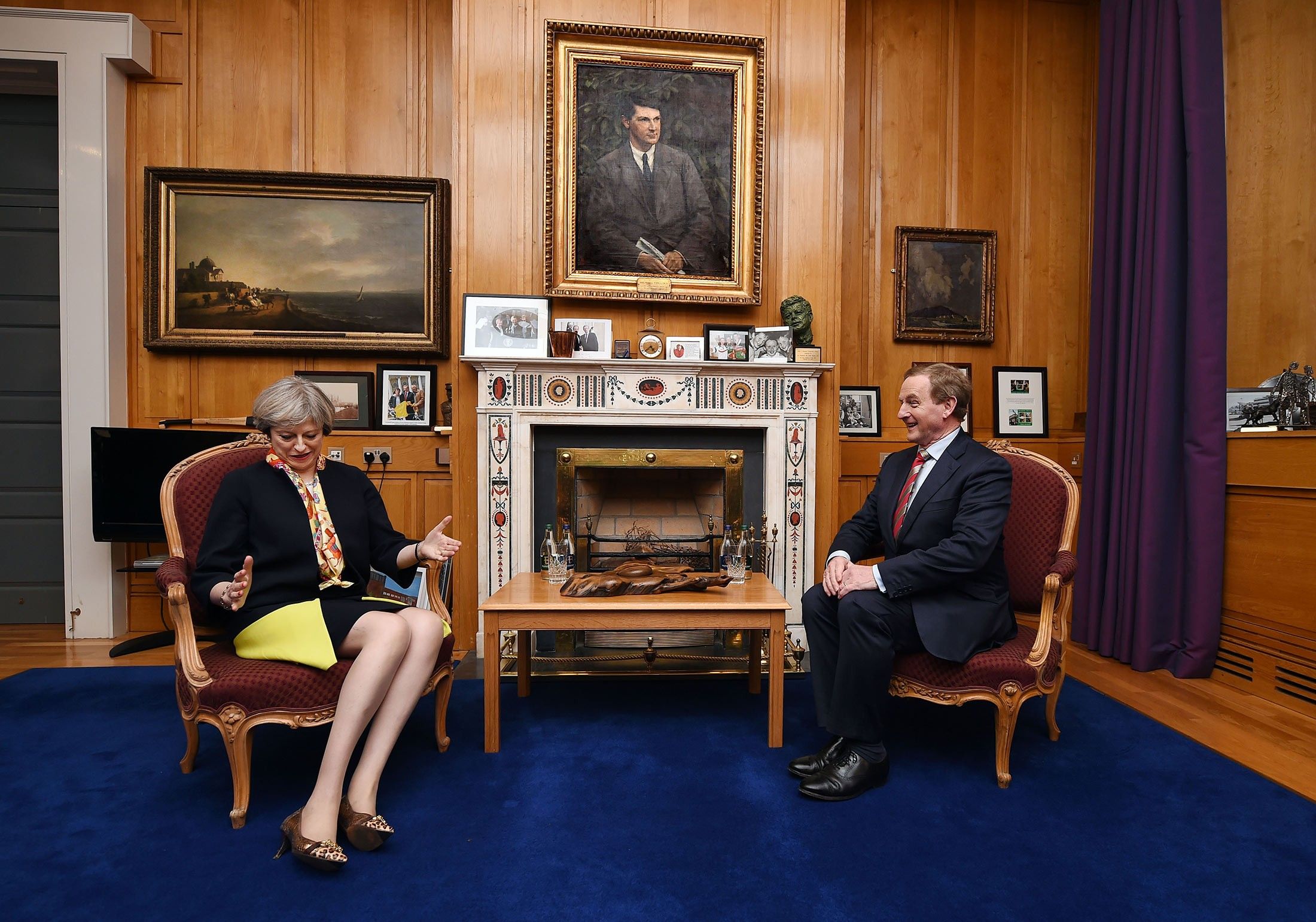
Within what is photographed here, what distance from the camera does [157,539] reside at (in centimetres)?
362

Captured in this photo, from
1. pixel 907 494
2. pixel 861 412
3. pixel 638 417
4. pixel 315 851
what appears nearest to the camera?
pixel 315 851

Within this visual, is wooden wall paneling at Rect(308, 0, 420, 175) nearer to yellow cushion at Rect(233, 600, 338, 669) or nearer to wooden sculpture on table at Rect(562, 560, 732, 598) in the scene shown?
wooden sculpture on table at Rect(562, 560, 732, 598)

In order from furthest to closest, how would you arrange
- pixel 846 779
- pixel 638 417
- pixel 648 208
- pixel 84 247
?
pixel 84 247 < pixel 648 208 < pixel 638 417 < pixel 846 779

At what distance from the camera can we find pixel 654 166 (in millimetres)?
3734

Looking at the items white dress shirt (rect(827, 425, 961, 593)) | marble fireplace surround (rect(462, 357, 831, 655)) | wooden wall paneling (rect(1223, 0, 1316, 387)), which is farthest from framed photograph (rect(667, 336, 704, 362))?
wooden wall paneling (rect(1223, 0, 1316, 387))

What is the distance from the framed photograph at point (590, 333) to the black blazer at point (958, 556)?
183 centimetres

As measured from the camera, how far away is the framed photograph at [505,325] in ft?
11.9

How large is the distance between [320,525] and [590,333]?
6.12ft

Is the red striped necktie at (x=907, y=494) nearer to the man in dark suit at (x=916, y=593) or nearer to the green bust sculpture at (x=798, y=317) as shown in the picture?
the man in dark suit at (x=916, y=593)

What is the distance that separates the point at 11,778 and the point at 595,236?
10.6 ft

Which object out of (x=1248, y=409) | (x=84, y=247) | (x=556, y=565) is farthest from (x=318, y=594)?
(x=1248, y=409)

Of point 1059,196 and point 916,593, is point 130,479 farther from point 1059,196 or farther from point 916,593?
point 1059,196

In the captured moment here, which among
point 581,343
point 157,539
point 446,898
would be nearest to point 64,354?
point 157,539

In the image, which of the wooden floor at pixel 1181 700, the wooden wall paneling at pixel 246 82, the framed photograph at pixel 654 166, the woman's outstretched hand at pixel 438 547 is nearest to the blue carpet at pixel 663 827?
the wooden floor at pixel 1181 700
